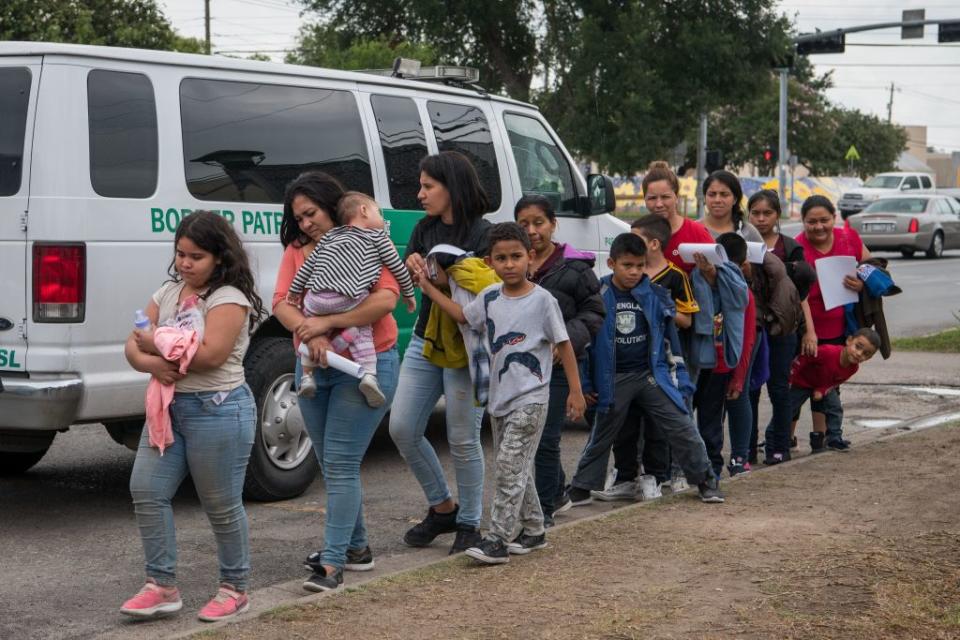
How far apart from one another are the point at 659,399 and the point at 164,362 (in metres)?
2.90

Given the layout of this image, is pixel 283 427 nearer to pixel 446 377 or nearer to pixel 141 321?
pixel 446 377

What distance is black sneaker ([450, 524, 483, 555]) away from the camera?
6.12 metres

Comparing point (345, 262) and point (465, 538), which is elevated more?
point (345, 262)

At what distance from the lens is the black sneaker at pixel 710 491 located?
7094 millimetres

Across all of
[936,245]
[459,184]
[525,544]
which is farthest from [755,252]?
[936,245]

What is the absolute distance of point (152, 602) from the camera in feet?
16.8

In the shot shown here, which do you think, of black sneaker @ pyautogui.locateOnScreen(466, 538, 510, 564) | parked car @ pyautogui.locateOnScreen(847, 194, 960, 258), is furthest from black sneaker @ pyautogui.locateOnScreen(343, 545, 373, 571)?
parked car @ pyautogui.locateOnScreen(847, 194, 960, 258)

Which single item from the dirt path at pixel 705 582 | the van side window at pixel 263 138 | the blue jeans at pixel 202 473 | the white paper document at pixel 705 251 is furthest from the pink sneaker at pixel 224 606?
the white paper document at pixel 705 251

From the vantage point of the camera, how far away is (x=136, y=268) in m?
6.58

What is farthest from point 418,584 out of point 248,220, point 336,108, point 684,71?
point 684,71

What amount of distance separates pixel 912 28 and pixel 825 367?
24.7m

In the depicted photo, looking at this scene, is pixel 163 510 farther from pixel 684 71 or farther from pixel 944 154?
pixel 944 154

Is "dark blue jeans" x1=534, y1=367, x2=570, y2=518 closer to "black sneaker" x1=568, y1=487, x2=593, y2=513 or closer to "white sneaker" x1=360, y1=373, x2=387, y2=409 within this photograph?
"black sneaker" x1=568, y1=487, x2=593, y2=513

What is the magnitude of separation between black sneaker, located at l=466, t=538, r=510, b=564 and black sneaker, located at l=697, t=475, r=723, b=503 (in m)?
1.64
